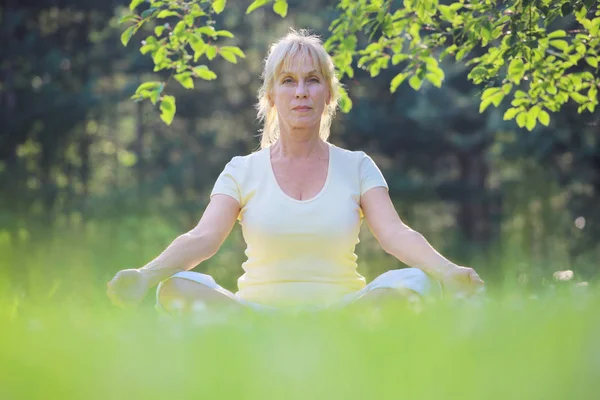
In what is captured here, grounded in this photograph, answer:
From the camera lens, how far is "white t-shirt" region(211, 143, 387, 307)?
149 inches

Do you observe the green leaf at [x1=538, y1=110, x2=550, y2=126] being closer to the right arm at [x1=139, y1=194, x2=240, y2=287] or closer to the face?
the face

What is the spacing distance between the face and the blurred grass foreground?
2.61 meters

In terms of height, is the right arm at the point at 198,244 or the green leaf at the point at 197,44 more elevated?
the green leaf at the point at 197,44

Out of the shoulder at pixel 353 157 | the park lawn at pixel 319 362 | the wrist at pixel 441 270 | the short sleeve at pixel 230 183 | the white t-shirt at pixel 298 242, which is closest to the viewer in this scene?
the park lawn at pixel 319 362

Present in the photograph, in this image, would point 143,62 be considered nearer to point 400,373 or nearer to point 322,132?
point 322,132

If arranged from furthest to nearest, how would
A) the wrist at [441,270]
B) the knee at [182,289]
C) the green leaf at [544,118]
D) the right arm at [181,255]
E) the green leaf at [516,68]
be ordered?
the green leaf at [544,118], the green leaf at [516,68], the knee at [182,289], the wrist at [441,270], the right arm at [181,255]

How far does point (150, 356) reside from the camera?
1.18 meters

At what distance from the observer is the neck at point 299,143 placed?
4.11 meters

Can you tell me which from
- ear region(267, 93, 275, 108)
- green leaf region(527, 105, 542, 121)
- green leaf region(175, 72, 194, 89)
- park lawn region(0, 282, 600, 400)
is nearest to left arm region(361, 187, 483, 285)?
ear region(267, 93, 275, 108)

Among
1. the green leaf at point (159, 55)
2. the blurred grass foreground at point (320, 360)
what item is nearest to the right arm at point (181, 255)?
the green leaf at point (159, 55)

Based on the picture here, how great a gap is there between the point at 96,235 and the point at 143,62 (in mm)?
4021

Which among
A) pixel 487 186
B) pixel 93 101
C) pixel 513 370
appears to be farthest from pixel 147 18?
pixel 487 186

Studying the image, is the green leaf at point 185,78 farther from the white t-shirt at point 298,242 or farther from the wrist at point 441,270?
the wrist at point 441,270

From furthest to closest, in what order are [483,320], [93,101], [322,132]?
[93,101]
[322,132]
[483,320]
